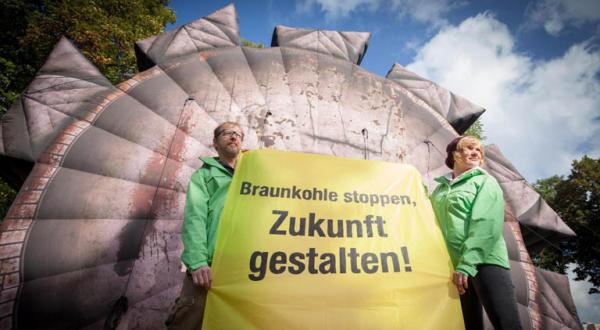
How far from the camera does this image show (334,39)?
5227 mm

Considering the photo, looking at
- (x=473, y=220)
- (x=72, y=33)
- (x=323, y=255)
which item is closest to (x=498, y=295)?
(x=473, y=220)

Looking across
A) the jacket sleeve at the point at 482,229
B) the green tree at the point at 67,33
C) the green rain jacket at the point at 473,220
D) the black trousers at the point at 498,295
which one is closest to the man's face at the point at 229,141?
the green rain jacket at the point at 473,220

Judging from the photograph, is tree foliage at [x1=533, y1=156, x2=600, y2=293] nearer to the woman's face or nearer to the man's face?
the woman's face

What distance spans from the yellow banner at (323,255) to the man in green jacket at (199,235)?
10cm

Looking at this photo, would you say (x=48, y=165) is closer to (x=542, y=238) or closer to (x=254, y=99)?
(x=254, y=99)

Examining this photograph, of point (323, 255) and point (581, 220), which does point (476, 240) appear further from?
point (581, 220)

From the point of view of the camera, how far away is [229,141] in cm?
252

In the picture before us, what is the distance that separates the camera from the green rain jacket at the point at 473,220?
6.51 feet

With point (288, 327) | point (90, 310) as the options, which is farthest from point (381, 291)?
point (90, 310)

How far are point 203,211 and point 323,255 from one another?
101 cm

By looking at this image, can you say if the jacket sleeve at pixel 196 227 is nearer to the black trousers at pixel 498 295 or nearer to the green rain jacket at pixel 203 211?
the green rain jacket at pixel 203 211

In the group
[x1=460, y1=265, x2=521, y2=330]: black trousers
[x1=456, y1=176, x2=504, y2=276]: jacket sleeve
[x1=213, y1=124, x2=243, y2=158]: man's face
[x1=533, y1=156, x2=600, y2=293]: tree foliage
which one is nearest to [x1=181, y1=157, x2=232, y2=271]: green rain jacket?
[x1=213, y1=124, x2=243, y2=158]: man's face

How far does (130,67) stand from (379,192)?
11.9 meters

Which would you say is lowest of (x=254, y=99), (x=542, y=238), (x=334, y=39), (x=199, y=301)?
(x=199, y=301)
